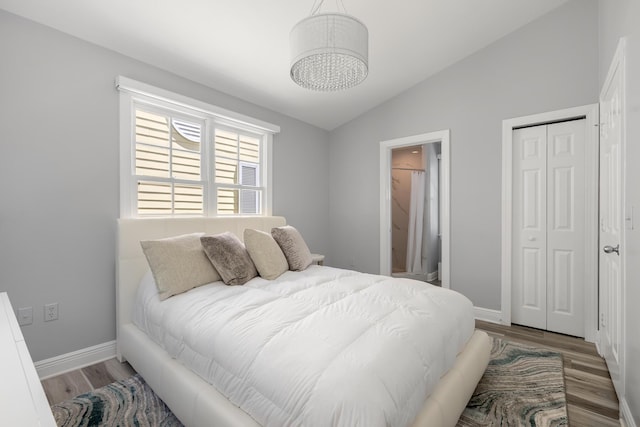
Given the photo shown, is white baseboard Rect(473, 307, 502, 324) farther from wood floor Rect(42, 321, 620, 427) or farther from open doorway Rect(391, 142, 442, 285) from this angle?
open doorway Rect(391, 142, 442, 285)

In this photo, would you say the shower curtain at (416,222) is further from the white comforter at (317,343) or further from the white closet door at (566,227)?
the white comforter at (317,343)

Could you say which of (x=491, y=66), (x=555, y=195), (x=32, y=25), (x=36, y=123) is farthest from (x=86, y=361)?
(x=491, y=66)

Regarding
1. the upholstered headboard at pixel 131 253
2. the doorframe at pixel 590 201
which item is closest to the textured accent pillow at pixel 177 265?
the upholstered headboard at pixel 131 253

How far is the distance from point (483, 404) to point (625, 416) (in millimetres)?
678

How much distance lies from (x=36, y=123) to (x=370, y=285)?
2.59 meters

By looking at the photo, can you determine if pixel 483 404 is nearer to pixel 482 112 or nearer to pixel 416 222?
pixel 482 112

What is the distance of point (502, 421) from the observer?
1631 mm

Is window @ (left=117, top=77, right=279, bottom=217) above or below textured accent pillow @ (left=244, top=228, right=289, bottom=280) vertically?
above

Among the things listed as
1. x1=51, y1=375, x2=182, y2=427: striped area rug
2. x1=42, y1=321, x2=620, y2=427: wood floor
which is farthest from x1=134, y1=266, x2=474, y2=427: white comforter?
x1=42, y1=321, x2=620, y2=427: wood floor

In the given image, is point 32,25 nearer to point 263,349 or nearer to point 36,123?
point 36,123

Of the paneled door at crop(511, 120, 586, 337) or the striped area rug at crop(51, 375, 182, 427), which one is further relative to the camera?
the paneled door at crop(511, 120, 586, 337)

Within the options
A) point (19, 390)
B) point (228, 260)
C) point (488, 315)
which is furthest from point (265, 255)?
point (488, 315)

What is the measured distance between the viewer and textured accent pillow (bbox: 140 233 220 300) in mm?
2020

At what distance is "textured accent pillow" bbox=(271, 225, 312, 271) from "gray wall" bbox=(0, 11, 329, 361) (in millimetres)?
1354
